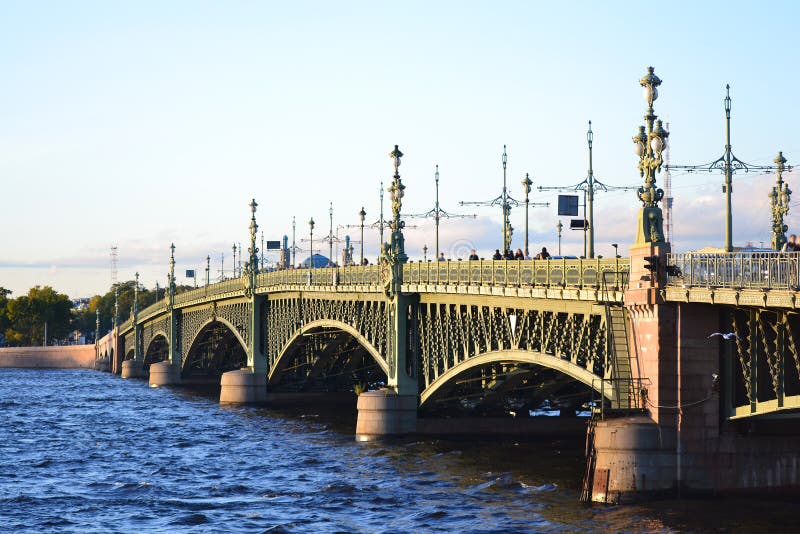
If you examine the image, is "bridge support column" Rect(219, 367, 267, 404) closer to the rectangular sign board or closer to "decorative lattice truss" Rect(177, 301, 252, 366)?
"decorative lattice truss" Rect(177, 301, 252, 366)

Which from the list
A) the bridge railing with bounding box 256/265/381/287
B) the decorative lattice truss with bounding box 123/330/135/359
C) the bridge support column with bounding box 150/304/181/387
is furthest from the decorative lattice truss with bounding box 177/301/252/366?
the decorative lattice truss with bounding box 123/330/135/359

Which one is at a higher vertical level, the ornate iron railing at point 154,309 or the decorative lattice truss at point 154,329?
the ornate iron railing at point 154,309

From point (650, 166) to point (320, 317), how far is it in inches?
1478

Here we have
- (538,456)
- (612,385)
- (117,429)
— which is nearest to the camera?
(612,385)

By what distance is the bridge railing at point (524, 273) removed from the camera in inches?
1503

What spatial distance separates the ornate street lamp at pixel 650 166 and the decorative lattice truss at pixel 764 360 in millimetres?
3437

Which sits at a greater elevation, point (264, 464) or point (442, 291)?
point (442, 291)

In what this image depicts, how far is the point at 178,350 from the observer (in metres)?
120

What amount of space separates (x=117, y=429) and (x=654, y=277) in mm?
42691

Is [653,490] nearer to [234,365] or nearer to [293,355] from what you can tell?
[293,355]

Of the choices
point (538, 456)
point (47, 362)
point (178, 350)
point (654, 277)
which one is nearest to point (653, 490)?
point (654, 277)

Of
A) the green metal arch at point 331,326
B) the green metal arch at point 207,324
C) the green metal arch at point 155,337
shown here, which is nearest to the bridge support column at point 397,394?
the green metal arch at point 331,326

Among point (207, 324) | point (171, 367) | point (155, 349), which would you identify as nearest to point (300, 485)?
point (207, 324)

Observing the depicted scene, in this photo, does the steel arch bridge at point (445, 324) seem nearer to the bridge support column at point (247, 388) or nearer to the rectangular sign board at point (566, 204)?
the bridge support column at point (247, 388)
